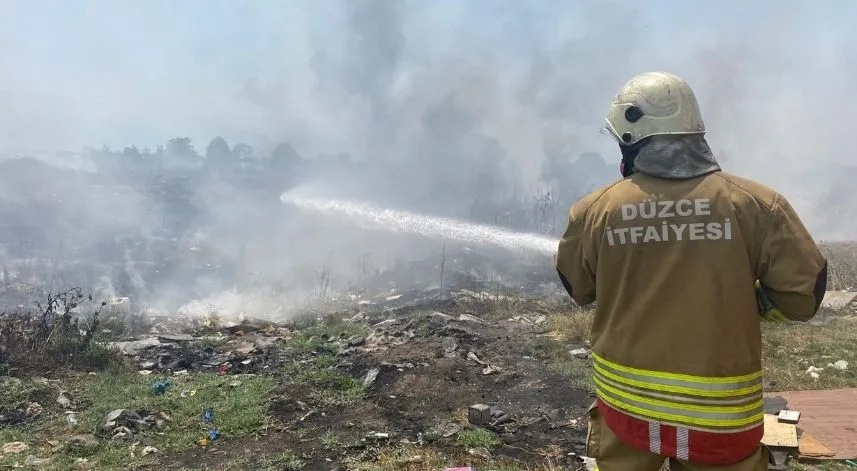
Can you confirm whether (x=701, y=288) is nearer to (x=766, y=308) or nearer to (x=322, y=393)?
(x=766, y=308)

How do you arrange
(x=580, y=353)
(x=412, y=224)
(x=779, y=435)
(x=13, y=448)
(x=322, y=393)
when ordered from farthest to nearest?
(x=412, y=224), (x=580, y=353), (x=322, y=393), (x=13, y=448), (x=779, y=435)

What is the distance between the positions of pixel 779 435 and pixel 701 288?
2899 mm

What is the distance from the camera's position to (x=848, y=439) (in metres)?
3.83

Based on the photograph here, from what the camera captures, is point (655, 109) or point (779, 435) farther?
point (779, 435)

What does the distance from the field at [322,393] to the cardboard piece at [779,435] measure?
0.48ft

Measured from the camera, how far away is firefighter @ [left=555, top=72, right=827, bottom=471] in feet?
5.40

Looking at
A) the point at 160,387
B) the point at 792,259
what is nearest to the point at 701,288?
the point at 792,259

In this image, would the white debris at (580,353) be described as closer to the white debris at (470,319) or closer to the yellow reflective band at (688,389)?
the white debris at (470,319)

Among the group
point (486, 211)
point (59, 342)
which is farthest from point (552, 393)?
point (486, 211)

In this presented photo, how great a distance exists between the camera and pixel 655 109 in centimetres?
186

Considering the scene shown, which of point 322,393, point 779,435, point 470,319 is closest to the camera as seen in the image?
point 779,435

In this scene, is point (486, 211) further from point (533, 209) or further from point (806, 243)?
point (806, 243)

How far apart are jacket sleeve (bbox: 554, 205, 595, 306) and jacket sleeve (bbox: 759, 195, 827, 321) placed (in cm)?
54

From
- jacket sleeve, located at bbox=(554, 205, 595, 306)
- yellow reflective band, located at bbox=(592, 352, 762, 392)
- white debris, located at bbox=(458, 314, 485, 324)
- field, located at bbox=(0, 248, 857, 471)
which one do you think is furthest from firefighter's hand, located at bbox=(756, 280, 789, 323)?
white debris, located at bbox=(458, 314, 485, 324)
